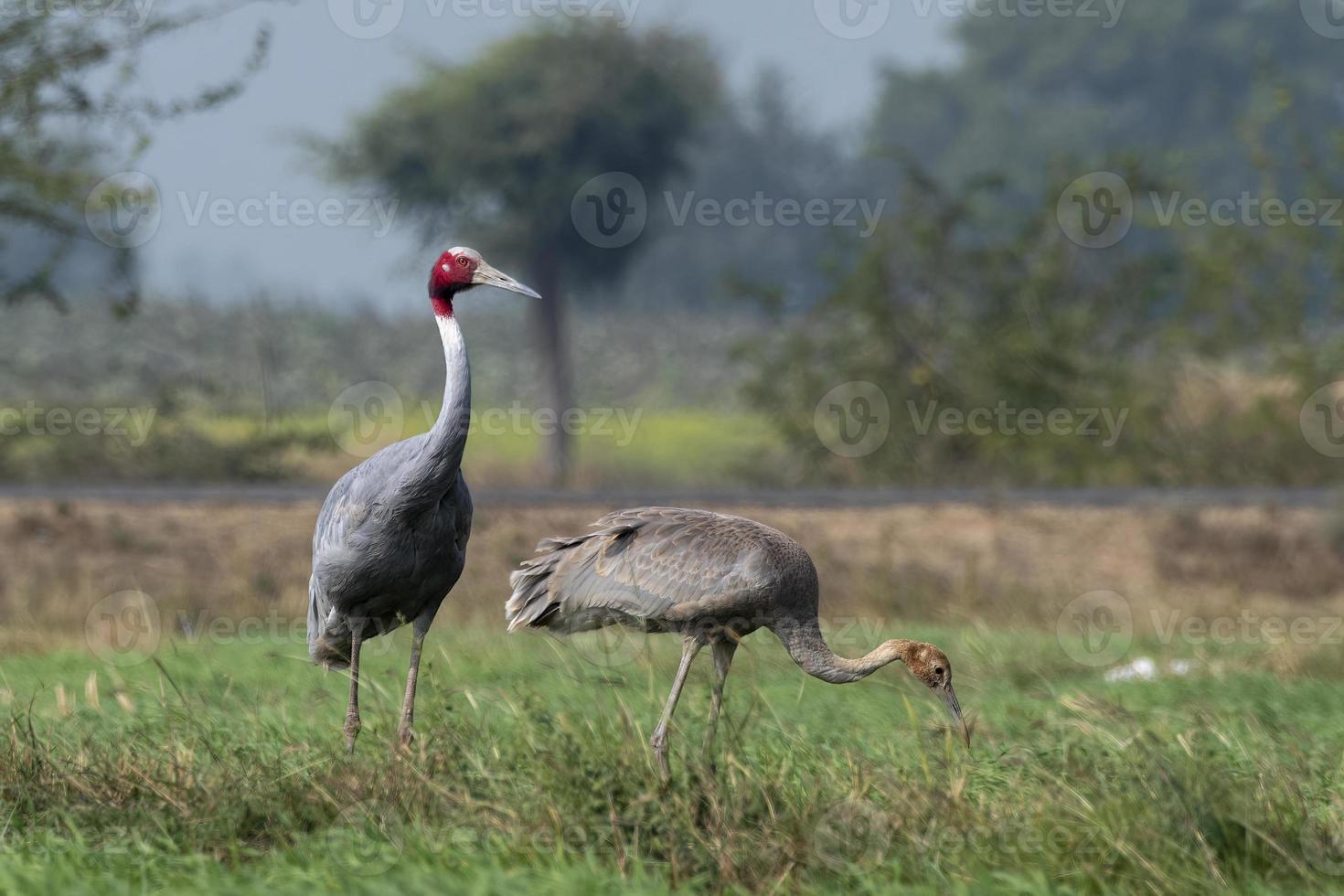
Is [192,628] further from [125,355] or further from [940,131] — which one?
[940,131]

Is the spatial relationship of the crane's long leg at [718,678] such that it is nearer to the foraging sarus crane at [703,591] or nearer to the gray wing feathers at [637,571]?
the foraging sarus crane at [703,591]

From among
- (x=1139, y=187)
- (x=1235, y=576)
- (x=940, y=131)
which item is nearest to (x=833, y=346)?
(x=1139, y=187)

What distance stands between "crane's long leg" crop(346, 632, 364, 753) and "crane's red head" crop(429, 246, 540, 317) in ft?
4.86

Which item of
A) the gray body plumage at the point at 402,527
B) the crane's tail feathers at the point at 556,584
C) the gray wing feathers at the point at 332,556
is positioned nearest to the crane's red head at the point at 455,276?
the gray body plumage at the point at 402,527

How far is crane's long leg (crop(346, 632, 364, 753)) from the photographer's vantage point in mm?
7180

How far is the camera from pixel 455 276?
7117mm

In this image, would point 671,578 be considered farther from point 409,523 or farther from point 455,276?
point 455,276

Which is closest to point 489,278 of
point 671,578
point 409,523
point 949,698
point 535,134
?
point 409,523

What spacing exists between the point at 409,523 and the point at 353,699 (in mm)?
909

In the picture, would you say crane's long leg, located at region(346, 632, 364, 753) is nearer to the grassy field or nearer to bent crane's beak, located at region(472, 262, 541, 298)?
the grassy field

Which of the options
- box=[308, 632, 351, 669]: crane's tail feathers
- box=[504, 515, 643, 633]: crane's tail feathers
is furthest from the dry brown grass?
box=[504, 515, 643, 633]: crane's tail feathers

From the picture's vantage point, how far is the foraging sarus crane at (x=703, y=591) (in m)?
7.01

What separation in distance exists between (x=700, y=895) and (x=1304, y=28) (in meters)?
55.9

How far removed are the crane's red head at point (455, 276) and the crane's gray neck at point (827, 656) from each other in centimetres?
185
